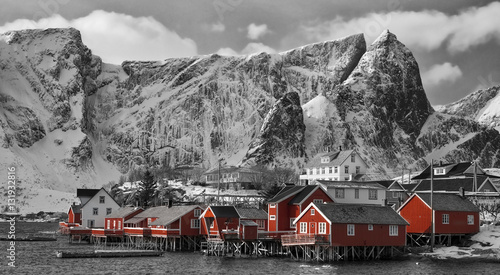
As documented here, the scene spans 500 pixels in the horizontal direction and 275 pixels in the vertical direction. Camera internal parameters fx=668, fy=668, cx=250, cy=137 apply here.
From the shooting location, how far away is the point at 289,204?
294 feet

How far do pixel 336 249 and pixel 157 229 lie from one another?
3144 centimetres

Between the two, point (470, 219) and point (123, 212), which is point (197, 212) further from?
point (470, 219)

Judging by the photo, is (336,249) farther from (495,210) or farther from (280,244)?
(495,210)

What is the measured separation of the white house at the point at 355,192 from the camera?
92375 mm

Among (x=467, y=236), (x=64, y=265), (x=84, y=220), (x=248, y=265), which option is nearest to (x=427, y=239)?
(x=467, y=236)

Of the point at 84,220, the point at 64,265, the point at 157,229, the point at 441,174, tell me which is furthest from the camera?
the point at 441,174

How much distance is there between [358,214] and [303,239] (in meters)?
7.03

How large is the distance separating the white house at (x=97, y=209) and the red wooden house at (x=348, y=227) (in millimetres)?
53867

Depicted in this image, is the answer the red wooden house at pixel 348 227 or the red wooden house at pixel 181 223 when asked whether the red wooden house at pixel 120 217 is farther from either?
the red wooden house at pixel 348 227

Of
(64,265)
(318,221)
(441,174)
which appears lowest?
(64,265)

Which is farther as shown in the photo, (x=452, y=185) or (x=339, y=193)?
(x=452, y=185)

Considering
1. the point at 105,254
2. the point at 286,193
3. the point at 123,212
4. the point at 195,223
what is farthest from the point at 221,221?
the point at 123,212

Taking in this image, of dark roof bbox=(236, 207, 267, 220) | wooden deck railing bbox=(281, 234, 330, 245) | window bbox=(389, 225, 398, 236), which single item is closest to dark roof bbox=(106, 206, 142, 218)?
dark roof bbox=(236, 207, 267, 220)

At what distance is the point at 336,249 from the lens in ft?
247
